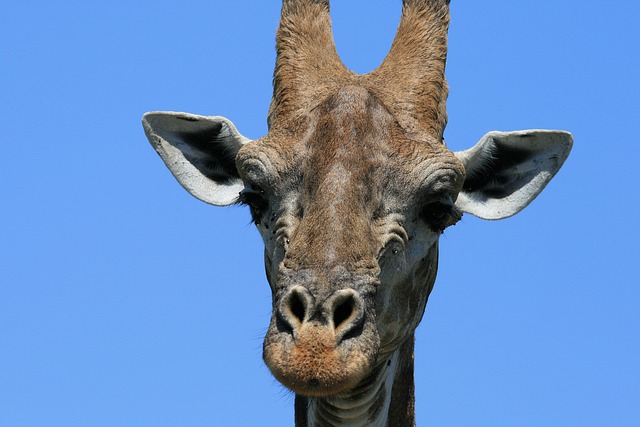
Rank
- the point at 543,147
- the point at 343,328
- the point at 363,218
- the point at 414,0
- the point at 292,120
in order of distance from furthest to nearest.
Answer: the point at 414,0 < the point at 543,147 < the point at 292,120 < the point at 363,218 < the point at 343,328

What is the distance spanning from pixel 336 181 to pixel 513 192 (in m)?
2.56

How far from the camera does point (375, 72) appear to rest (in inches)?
517

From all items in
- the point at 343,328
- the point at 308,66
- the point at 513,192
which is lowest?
the point at 343,328

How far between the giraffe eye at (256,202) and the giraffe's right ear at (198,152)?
1.12 meters

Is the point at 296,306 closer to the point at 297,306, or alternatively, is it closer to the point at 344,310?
the point at 297,306

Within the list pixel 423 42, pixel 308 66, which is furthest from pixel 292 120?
pixel 423 42

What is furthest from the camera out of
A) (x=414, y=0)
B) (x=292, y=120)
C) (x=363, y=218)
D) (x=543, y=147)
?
(x=414, y=0)

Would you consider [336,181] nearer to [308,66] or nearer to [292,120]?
[292,120]

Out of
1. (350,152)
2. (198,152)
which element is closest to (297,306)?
(350,152)

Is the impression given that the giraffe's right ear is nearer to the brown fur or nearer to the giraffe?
the giraffe

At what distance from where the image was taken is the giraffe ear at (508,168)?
506 inches

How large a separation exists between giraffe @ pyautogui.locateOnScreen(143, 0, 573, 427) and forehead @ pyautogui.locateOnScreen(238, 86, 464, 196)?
0.04ft

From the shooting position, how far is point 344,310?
33.4ft

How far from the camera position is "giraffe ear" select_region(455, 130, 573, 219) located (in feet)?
42.1
